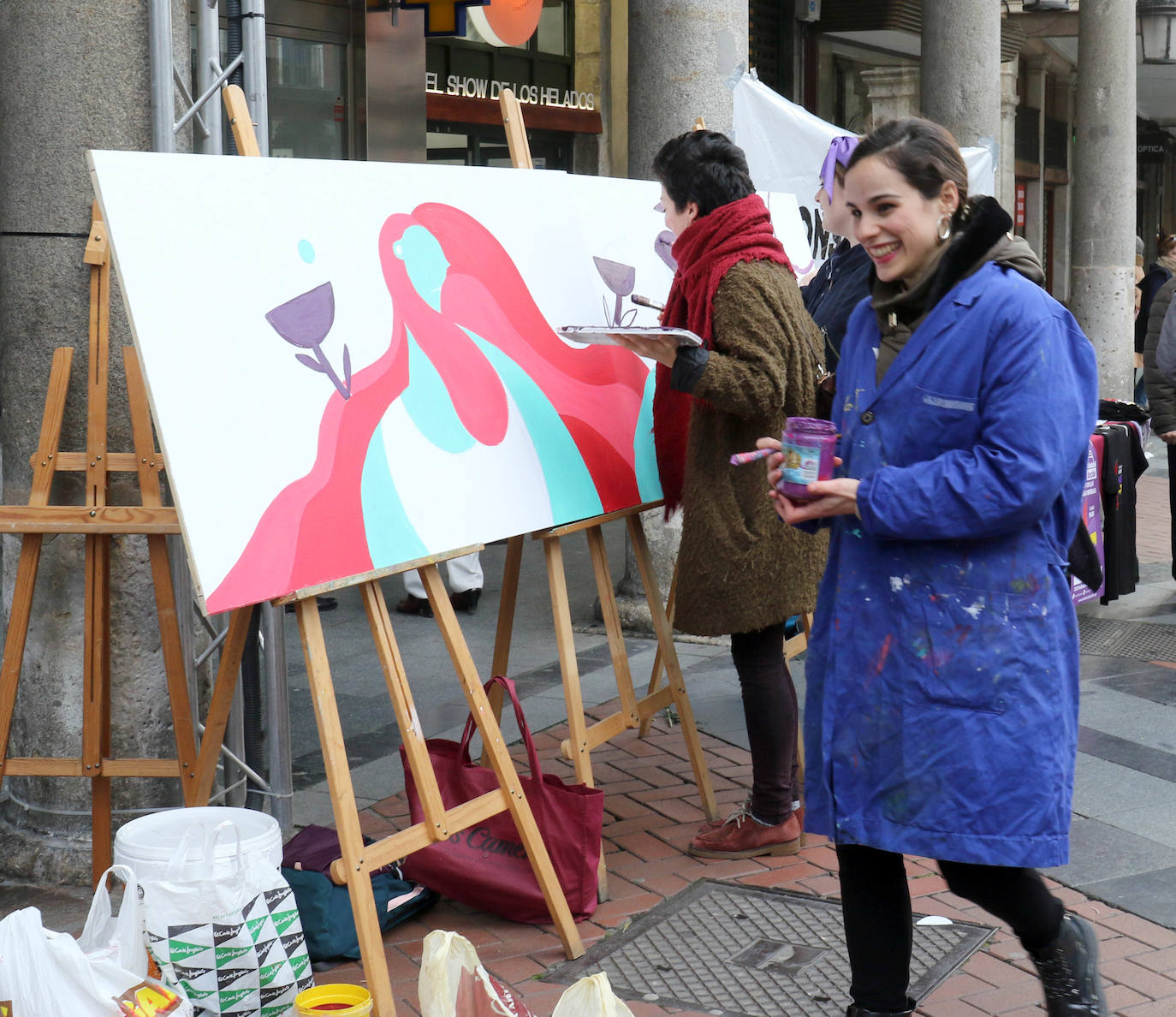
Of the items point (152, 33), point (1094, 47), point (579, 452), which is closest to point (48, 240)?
point (152, 33)

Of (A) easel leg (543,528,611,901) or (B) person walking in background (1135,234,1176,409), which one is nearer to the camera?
(A) easel leg (543,528,611,901)

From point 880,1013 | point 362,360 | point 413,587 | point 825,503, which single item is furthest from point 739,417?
point 413,587

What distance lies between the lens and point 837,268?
419cm

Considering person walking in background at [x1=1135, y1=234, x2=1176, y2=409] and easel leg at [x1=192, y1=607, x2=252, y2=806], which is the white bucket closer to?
easel leg at [x1=192, y1=607, x2=252, y2=806]

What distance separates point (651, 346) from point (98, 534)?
1421 millimetres

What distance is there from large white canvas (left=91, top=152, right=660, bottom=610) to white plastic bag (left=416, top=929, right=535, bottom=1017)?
74cm

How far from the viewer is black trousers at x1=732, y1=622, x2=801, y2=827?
3975mm

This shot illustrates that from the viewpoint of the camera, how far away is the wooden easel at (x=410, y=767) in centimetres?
295

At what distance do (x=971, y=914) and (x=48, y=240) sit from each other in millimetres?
2911

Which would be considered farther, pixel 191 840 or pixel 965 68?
pixel 965 68

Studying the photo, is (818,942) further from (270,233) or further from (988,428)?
(270,233)

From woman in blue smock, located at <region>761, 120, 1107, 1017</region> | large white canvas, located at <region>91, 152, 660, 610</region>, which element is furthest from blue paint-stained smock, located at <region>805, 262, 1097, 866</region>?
large white canvas, located at <region>91, 152, 660, 610</region>

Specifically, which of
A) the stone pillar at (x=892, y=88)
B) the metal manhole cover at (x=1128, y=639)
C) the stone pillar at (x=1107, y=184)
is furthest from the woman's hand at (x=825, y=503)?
the stone pillar at (x=892, y=88)

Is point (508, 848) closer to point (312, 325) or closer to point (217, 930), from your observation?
point (217, 930)
